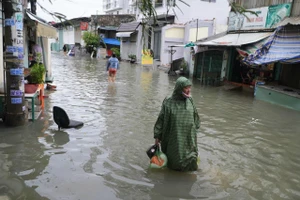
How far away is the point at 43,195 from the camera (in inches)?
157

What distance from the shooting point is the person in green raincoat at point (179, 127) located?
4.46 metres

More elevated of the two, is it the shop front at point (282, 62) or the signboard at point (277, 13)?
the signboard at point (277, 13)

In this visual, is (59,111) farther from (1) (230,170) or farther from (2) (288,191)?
(2) (288,191)

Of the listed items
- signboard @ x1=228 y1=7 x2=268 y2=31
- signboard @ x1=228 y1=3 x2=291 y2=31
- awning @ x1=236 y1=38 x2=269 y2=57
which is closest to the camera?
signboard @ x1=228 y1=3 x2=291 y2=31

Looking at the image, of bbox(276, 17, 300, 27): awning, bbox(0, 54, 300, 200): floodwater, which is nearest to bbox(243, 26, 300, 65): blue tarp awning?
bbox(276, 17, 300, 27): awning

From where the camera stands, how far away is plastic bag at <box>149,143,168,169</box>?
184 inches

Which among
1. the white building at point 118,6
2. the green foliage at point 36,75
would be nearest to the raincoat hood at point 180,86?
the green foliage at point 36,75

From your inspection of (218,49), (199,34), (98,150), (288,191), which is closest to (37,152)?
(98,150)

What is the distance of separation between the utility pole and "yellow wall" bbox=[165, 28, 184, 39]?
21.3 meters

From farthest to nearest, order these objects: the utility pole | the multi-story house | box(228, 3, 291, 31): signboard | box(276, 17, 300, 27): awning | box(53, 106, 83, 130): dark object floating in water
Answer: box(228, 3, 291, 31): signboard, the multi-story house, box(276, 17, 300, 27): awning, box(53, 106, 83, 130): dark object floating in water, the utility pole

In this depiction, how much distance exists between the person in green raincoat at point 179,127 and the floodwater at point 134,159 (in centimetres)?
35

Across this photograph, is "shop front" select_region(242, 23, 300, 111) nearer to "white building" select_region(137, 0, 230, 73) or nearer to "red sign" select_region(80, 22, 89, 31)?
"white building" select_region(137, 0, 230, 73)

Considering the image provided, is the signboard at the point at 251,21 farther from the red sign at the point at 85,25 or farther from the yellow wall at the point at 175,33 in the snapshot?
the red sign at the point at 85,25

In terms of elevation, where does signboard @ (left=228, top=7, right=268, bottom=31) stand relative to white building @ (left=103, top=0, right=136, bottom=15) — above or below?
below
